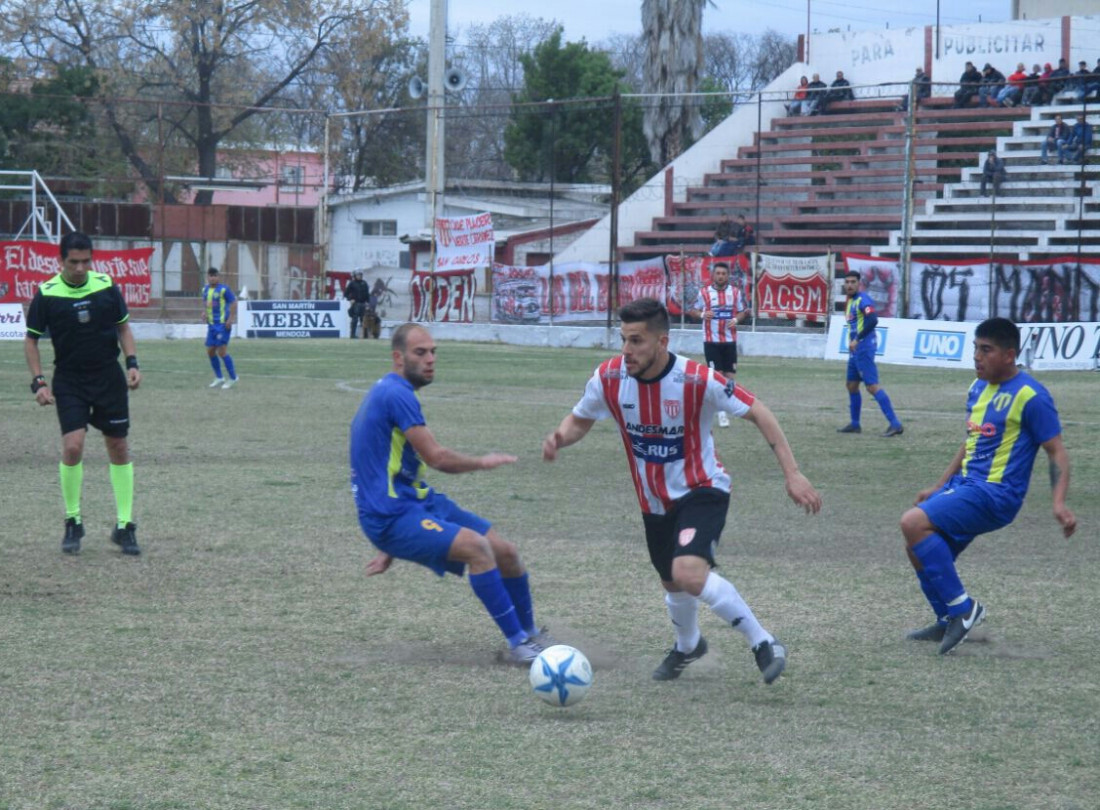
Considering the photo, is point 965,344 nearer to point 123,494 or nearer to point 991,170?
point 991,170

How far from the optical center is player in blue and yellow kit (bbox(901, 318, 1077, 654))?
7078 mm

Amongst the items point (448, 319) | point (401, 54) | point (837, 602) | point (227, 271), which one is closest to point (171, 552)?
point (837, 602)

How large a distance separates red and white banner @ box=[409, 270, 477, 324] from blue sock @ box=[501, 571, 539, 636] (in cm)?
3244

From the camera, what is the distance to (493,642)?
725cm

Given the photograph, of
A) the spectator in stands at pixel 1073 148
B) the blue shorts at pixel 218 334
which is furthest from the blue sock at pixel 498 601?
the spectator in stands at pixel 1073 148

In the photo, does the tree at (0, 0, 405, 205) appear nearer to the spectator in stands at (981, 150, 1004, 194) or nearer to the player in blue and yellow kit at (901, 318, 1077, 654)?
the spectator in stands at (981, 150, 1004, 194)

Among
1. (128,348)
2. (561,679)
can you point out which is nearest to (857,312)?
(128,348)

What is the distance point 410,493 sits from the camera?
662cm

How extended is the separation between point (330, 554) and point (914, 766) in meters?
5.07

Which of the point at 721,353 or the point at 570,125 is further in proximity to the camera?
the point at 570,125

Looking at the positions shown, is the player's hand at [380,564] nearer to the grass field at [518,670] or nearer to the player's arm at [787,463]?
the grass field at [518,670]

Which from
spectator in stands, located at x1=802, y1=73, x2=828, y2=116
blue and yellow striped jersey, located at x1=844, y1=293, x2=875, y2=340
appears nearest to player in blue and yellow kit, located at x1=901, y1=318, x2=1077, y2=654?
blue and yellow striped jersey, located at x1=844, y1=293, x2=875, y2=340

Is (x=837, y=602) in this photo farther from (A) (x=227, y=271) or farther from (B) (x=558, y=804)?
(A) (x=227, y=271)

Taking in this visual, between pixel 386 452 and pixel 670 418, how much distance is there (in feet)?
4.21
